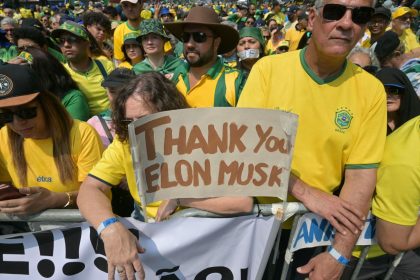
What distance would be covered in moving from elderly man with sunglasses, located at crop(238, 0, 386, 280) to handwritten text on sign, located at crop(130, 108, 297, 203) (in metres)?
0.28

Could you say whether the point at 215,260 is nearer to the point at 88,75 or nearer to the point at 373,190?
the point at 373,190

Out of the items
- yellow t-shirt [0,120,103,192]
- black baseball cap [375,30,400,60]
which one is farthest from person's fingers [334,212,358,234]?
black baseball cap [375,30,400,60]

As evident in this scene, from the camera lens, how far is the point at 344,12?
1.74 m

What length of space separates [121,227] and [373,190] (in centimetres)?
127

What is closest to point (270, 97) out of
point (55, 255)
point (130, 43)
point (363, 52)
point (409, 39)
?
point (55, 255)

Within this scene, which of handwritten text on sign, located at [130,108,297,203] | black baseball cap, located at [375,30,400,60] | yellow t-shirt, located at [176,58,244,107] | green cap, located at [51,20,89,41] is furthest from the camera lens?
black baseball cap, located at [375,30,400,60]

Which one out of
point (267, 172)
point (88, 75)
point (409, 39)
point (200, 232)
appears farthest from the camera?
point (409, 39)

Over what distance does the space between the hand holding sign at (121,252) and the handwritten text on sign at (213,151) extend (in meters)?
0.24

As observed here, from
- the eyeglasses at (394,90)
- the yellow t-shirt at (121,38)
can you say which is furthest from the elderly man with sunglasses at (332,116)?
the yellow t-shirt at (121,38)

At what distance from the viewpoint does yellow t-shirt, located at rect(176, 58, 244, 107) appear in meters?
3.09

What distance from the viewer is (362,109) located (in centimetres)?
181

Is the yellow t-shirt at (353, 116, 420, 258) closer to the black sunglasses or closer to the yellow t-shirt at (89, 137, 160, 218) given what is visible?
the black sunglasses

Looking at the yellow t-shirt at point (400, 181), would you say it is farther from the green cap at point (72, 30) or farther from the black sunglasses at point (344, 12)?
the green cap at point (72, 30)

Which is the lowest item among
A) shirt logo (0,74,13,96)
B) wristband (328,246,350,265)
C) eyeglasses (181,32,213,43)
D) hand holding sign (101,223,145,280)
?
wristband (328,246,350,265)
